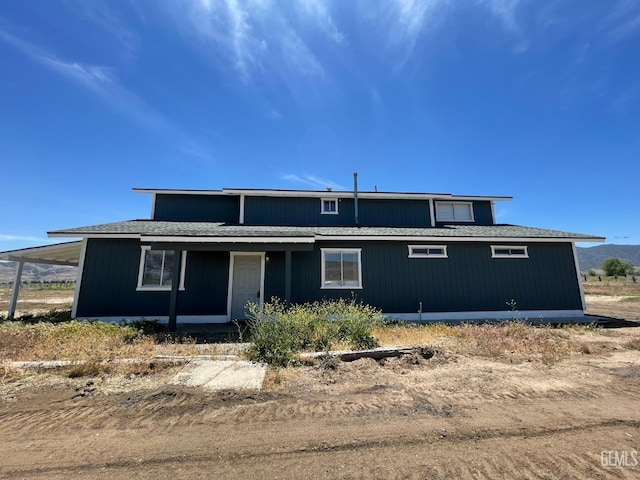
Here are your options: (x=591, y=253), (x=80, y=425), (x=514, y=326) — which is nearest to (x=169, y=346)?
(x=80, y=425)

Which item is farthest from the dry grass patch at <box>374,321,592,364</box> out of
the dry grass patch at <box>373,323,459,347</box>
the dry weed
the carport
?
the carport

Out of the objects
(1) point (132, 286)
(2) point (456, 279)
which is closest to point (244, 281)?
(1) point (132, 286)

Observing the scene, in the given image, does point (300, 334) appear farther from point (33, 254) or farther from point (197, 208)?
point (33, 254)

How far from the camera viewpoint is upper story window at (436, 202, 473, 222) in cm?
1536

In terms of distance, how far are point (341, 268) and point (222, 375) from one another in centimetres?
668

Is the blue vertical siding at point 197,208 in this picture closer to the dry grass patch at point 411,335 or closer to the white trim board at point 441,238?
the white trim board at point 441,238

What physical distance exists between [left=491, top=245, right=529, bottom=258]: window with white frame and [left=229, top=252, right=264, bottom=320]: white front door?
9.01m

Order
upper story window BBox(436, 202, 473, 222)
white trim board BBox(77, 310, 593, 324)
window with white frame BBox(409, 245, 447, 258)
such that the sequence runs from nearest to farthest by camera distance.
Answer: white trim board BBox(77, 310, 593, 324) < window with white frame BBox(409, 245, 447, 258) < upper story window BBox(436, 202, 473, 222)

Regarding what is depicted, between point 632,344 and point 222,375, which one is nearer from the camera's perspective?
point 222,375

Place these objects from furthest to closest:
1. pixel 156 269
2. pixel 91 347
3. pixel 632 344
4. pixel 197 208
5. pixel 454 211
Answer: pixel 454 211 → pixel 197 208 → pixel 156 269 → pixel 632 344 → pixel 91 347

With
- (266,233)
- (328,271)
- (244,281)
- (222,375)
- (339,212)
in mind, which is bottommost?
(222,375)

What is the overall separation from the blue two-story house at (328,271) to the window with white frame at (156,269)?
0.12 ft

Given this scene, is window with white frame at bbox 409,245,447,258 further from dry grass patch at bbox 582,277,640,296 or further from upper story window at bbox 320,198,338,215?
dry grass patch at bbox 582,277,640,296

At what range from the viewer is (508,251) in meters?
11.9
